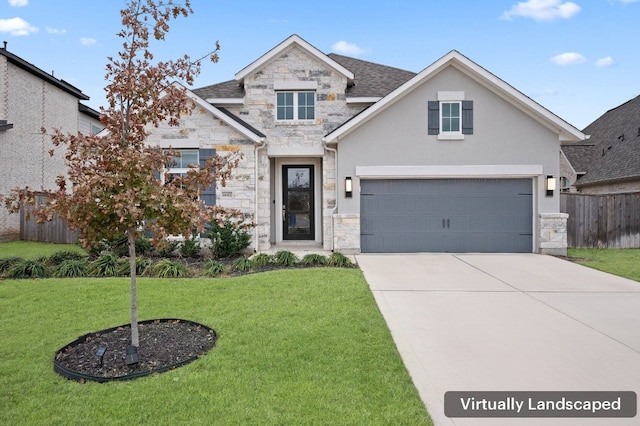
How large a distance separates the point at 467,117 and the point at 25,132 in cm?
1726

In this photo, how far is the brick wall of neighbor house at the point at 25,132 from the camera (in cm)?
1516

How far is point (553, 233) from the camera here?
11.5 meters

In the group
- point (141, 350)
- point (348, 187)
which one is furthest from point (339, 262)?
point (141, 350)

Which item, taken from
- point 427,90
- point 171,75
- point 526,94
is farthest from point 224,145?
point 526,94

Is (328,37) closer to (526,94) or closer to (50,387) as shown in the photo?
(526,94)

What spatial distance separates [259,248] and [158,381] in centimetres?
860

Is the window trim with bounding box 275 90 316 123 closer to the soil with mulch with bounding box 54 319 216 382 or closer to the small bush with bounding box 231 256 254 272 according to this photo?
the small bush with bounding box 231 256 254 272

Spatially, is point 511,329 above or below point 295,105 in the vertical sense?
below

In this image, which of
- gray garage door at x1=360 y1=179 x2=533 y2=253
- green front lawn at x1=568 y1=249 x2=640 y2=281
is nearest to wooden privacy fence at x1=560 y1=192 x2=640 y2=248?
green front lawn at x1=568 y1=249 x2=640 y2=281

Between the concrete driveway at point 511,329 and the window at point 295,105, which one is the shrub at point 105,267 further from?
the window at point 295,105

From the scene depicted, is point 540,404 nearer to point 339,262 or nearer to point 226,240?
point 339,262

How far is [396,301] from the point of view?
6422 mm

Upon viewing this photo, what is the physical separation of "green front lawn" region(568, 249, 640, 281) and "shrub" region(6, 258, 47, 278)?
41.9 feet

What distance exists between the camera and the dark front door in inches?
527
